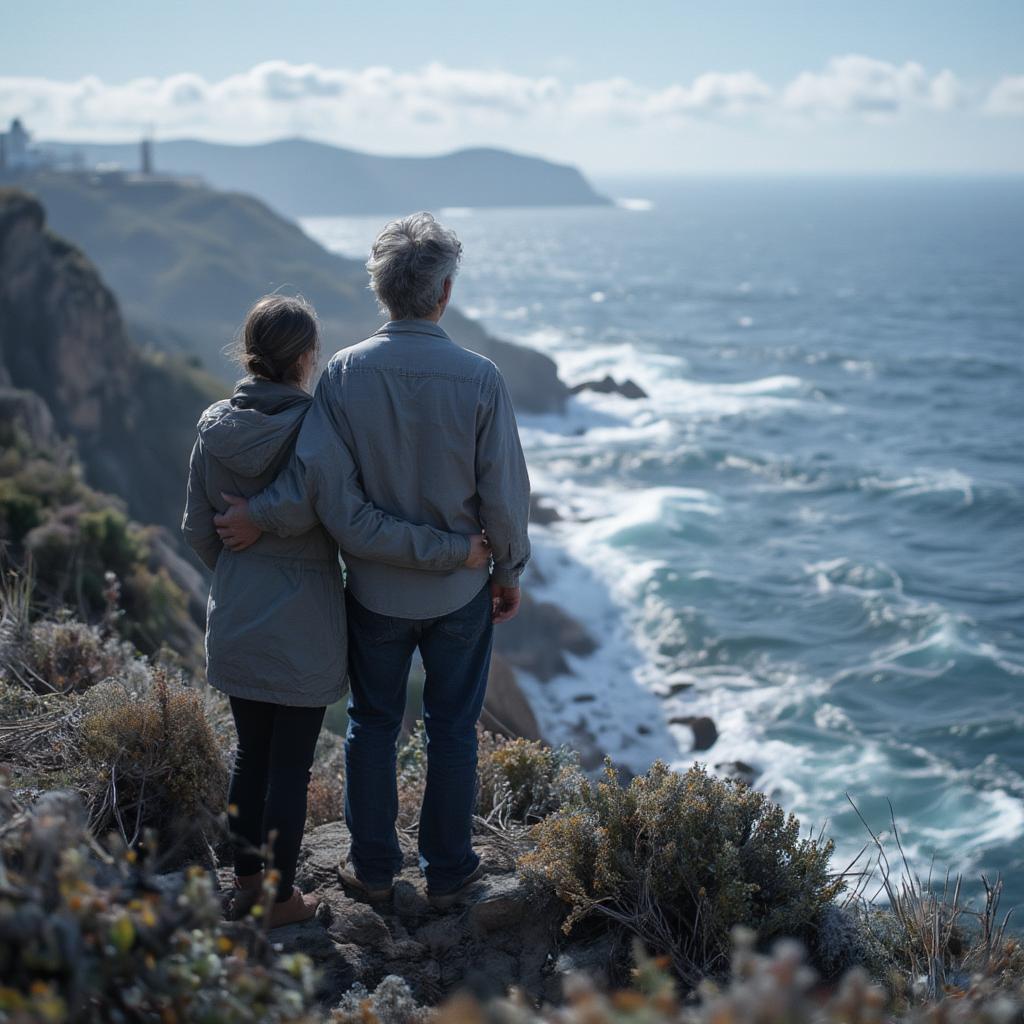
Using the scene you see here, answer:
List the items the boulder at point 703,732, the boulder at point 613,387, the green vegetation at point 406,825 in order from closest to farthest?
1. the green vegetation at point 406,825
2. the boulder at point 703,732
3. the boulder at point 613,387

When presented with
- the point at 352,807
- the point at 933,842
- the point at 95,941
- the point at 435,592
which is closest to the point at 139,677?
the point at 352,807

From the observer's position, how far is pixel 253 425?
11.3 ft

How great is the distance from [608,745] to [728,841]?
1360 cm

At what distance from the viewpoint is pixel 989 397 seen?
4275cm

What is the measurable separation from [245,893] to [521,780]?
1.68 m

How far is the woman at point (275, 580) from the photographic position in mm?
3445

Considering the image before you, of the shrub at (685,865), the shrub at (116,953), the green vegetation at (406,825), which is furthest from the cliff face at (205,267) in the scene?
the shrub at (116,953)

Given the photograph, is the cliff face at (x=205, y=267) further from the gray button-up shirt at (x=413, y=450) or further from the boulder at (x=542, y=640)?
the gray button-up shirt at (x=413, y=450)

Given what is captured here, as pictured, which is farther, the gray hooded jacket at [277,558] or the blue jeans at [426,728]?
the blue jeans at [426,728]

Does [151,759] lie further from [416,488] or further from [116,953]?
[116,953]

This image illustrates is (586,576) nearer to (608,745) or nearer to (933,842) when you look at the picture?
(608,745)

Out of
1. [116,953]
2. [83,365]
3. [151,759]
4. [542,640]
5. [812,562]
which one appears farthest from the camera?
[83,365]

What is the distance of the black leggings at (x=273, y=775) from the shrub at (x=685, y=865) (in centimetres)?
91

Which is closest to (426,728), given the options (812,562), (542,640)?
(542,640)
